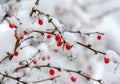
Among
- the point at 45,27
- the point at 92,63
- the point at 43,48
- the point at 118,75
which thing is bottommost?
the point at 92,63

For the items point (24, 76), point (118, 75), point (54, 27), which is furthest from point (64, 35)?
point (118, 75)

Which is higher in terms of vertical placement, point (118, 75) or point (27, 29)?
point (27, 29)

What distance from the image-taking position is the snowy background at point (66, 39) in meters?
2.04

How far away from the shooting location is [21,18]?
2047mm

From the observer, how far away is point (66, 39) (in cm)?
201

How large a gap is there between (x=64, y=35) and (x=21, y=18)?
0.24m

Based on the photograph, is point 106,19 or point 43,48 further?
point 106,19

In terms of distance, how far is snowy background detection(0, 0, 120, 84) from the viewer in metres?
2.04

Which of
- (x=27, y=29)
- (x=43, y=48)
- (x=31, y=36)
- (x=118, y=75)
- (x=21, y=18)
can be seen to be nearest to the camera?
(x=27, y=29)

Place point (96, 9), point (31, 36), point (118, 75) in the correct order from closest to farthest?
1. point (31, 36)
2. point (118, 75)
3. point (96, 9)

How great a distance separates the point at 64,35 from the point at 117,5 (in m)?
5.77

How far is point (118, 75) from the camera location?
9.78 feet

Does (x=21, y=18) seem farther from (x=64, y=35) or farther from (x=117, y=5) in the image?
(x=117, y=5)

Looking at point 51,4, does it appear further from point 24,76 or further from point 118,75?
point 24,76
